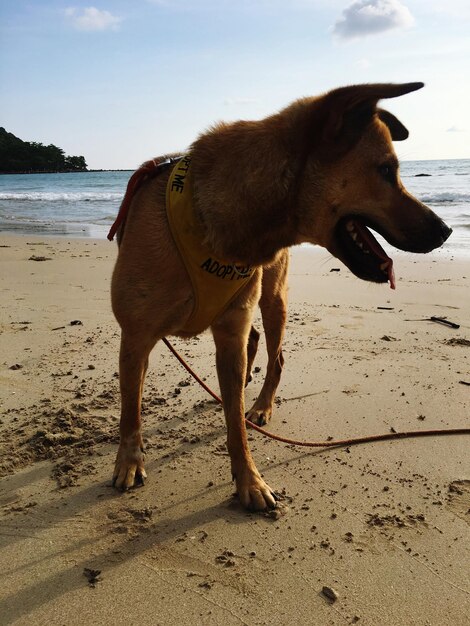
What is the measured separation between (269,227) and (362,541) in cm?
Result: 137

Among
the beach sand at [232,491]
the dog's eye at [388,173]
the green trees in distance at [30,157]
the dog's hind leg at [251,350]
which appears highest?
the green trees in distance at [30,157]

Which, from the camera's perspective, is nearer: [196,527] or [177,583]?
[177,583]

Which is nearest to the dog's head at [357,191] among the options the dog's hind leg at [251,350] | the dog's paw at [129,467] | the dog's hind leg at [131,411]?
the dog's hind leg at [131,411]

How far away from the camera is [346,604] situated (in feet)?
6.36

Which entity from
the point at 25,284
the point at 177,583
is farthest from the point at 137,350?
the point at 25,284

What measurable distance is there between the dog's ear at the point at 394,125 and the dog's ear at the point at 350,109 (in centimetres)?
42

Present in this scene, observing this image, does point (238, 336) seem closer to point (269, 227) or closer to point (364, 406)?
point (269, 227)

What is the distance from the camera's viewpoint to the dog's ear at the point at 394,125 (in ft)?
9.14

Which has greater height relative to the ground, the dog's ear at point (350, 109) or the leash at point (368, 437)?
the dog's ear at point (350, 109)

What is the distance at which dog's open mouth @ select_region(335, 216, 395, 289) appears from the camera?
250cm

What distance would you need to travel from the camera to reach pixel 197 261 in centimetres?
254

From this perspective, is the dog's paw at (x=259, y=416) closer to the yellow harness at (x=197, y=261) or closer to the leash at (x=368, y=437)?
the leash at (x=368, y=437)

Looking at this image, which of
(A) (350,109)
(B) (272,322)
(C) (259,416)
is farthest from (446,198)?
(A) (350,109)

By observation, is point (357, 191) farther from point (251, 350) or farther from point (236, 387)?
point (251, 350)
